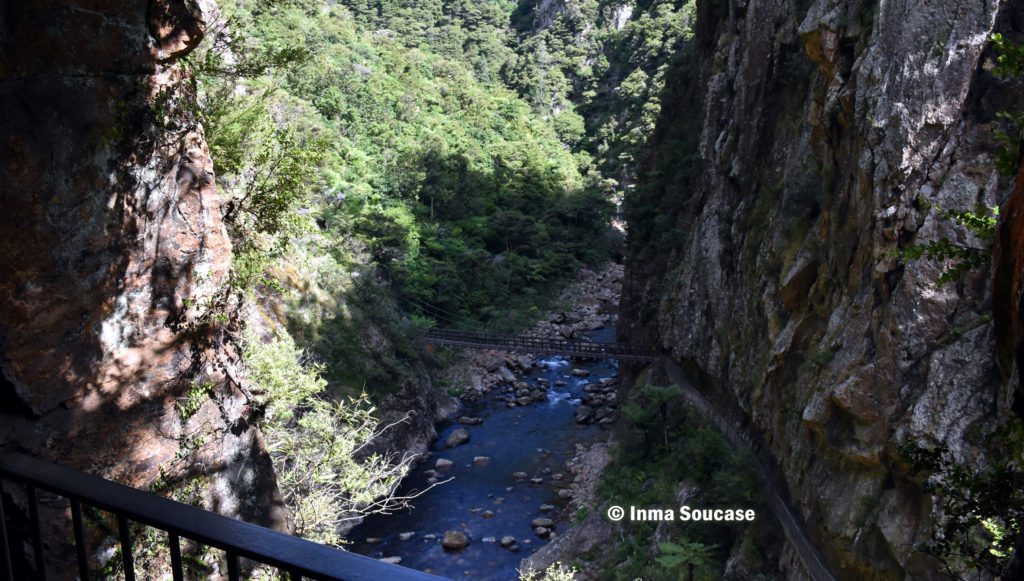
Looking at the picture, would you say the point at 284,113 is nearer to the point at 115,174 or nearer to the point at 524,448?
the point at 524,448

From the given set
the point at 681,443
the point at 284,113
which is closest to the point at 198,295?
the point at 681,443

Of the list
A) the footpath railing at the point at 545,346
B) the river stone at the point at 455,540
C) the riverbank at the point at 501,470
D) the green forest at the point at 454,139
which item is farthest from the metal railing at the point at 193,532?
the footpath railing at the point at 545,346

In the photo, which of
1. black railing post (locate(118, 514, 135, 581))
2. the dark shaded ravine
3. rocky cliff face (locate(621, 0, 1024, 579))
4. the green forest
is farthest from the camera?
the green forest

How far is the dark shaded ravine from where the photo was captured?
14.4 metres

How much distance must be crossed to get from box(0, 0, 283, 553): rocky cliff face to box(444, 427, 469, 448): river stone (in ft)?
46.1

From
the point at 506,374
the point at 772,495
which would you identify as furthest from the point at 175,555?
the point at 506,374

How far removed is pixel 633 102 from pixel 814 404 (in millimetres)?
40733

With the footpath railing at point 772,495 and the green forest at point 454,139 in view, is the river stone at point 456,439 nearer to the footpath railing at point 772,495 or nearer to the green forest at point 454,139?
the footpath railing at point 772,495

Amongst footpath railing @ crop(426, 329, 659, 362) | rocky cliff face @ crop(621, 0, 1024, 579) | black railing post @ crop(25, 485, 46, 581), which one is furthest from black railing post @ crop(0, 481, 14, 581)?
footpath railing @ crop(426, 329, 659, 362)

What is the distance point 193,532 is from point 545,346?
21.0 metres

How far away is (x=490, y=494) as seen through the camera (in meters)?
16.9

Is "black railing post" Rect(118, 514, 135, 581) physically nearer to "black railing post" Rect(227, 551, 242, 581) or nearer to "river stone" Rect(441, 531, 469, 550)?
"black railing post" Rect(227, 551, 242, 581)

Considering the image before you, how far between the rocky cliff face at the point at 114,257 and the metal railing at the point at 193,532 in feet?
9.91

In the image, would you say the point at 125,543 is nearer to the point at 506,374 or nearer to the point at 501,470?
the point at 501,470
